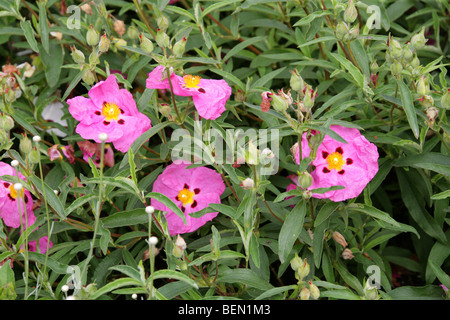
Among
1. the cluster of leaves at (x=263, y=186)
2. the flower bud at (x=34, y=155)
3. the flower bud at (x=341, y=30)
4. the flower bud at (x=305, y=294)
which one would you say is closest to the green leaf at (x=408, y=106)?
the cluster of leaves at (x=263, y=186)

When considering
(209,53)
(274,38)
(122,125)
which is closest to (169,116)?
(122,125)

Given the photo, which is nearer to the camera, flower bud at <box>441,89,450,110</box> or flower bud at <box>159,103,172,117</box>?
flower bud at <box>441,89,450,110</box>

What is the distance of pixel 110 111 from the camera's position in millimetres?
2062

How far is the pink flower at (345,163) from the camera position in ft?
6.18

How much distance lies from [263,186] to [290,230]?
0.16 m

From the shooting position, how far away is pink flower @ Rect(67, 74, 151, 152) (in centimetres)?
200

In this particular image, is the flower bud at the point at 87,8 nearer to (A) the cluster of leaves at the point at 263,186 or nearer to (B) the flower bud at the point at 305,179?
(A) the cluster of leaves at the point at 263,186

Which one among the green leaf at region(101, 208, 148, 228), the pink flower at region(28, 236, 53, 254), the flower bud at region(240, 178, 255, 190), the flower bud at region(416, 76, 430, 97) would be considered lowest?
the pink flower at region(28, 236, 53, 254)

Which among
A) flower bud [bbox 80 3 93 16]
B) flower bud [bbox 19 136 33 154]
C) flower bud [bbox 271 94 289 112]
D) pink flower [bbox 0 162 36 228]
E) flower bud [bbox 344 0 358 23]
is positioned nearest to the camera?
flower bud [bbox 271 94 289 112]

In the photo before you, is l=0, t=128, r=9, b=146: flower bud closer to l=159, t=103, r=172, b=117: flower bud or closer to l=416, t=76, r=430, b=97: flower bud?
l=159, t=103, r=172, b=117: flower bud

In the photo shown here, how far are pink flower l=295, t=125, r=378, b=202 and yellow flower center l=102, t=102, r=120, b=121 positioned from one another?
0.68m

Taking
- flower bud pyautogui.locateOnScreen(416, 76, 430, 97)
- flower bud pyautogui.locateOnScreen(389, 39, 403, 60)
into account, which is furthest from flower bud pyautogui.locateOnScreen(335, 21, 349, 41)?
flower bud pyautogui.locateOnScreen(416, 76, 430, 97)

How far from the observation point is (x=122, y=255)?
2094 mm

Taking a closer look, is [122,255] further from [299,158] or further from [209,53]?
[209,53]
